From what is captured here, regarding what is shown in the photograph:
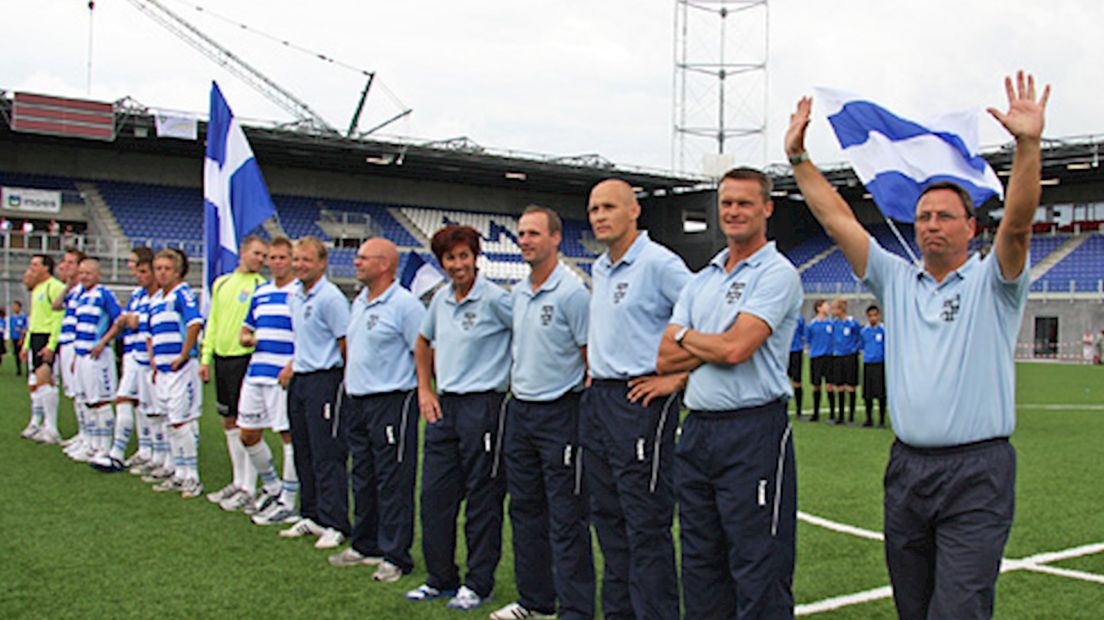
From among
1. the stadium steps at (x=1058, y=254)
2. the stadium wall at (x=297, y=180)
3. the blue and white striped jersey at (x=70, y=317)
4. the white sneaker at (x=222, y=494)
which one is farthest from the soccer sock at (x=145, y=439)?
the stadium steps at (x=1058, y=254)

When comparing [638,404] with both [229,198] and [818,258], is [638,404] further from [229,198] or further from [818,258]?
[818,258]

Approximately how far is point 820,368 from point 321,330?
10476 mm

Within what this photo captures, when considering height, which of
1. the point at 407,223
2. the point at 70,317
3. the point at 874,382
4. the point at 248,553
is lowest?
the point at 248,553

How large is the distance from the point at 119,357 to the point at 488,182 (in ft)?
87.0

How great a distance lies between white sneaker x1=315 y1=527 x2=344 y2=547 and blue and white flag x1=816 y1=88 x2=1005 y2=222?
4.04 metres

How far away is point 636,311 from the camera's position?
4484 mm

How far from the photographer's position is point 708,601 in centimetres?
386

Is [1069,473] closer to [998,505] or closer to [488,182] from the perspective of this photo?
[998,505]

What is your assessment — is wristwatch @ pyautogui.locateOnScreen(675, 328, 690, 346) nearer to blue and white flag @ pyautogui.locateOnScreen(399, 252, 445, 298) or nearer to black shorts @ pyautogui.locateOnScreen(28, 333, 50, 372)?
blue and white flag @ pyautogui.locateOnScreen(399, 252, 445, 298)

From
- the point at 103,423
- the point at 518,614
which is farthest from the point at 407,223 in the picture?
the point at 518,614

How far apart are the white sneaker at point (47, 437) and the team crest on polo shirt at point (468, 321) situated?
25.8 feet

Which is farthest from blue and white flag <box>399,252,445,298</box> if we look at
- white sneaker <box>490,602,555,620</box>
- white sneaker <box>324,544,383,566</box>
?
white sneaker <box>490,602,555,620</box>

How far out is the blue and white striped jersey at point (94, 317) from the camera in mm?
10039

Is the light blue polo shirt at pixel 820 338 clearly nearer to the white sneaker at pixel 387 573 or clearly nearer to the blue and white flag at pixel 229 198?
the blue and white flag at pixel 229 198
